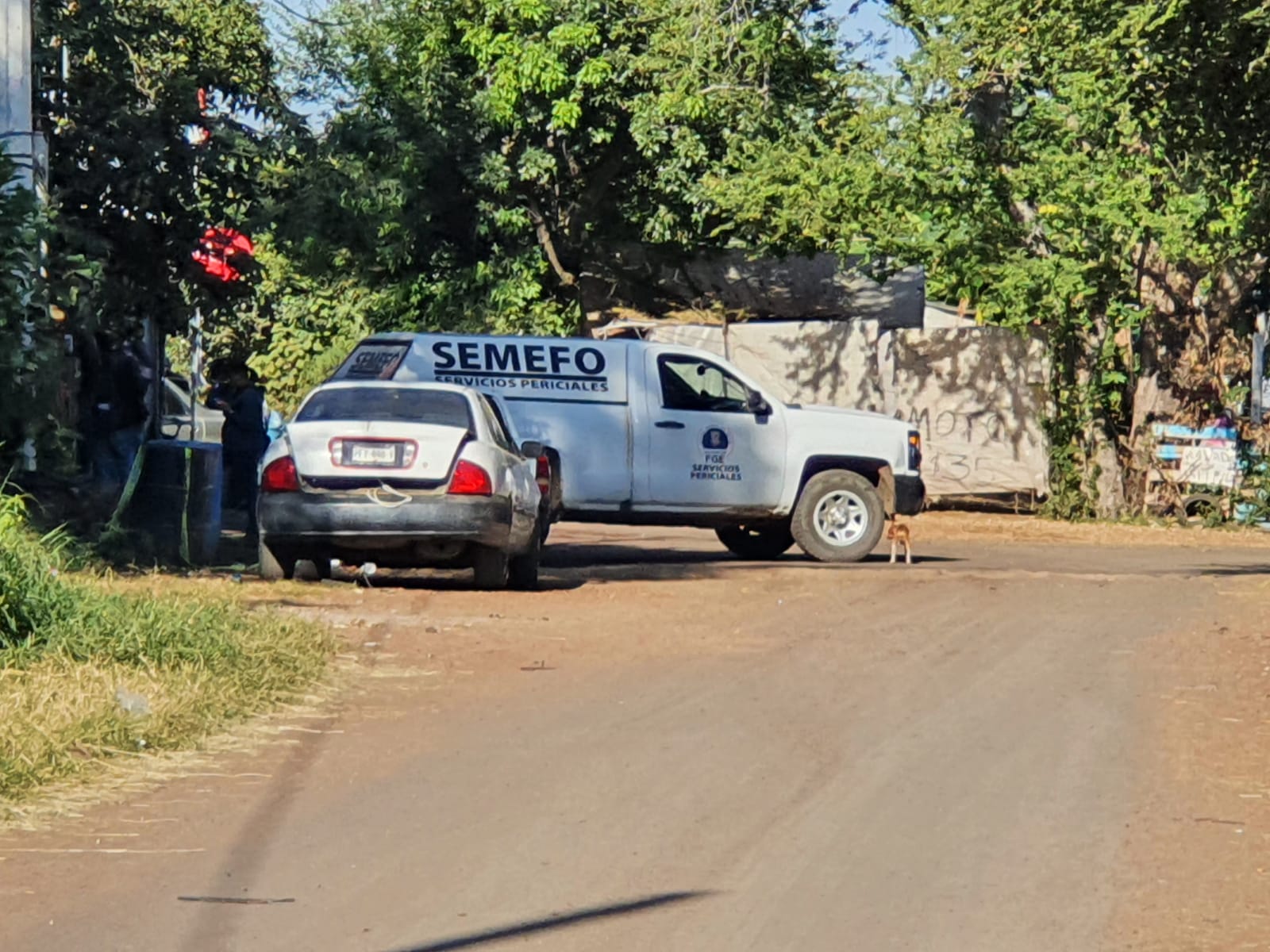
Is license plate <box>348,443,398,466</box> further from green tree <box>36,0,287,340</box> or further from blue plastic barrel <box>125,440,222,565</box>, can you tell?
green tree <box>36,0,287,340</box>

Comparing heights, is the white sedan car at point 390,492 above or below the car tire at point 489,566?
above

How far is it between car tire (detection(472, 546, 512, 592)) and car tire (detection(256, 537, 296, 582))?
1.35 metres

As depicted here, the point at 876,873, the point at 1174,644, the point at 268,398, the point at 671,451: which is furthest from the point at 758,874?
the point at 268,398

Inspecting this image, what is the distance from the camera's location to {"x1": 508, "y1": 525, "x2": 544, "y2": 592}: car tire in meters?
15.2

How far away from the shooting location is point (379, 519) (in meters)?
14.2

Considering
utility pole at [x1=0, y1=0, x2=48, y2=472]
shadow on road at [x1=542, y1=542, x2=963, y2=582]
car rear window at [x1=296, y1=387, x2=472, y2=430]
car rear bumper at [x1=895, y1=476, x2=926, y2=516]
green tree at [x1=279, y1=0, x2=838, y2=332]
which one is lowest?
shadow on road at [x1=542, y1=542, x2=963, y2=582]

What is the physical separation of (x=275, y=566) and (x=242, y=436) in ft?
14.7

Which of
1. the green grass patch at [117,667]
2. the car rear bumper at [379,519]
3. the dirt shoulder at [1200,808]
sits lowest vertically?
the dirt shoulder at [1200,808]

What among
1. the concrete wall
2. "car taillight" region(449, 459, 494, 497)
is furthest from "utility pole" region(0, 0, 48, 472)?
the concrete wall

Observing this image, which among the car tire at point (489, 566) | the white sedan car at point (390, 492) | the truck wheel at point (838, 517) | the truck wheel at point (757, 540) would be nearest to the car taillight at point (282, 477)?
the white sedan car at point (390, 492)

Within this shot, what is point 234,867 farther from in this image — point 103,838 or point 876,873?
point 876,873

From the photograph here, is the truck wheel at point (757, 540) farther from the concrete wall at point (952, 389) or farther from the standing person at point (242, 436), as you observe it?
the concrete wall at point (952, 389)

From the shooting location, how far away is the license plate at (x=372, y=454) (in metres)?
14.4

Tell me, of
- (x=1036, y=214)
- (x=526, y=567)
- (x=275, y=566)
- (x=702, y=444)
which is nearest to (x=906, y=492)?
(x=702, y=444)
